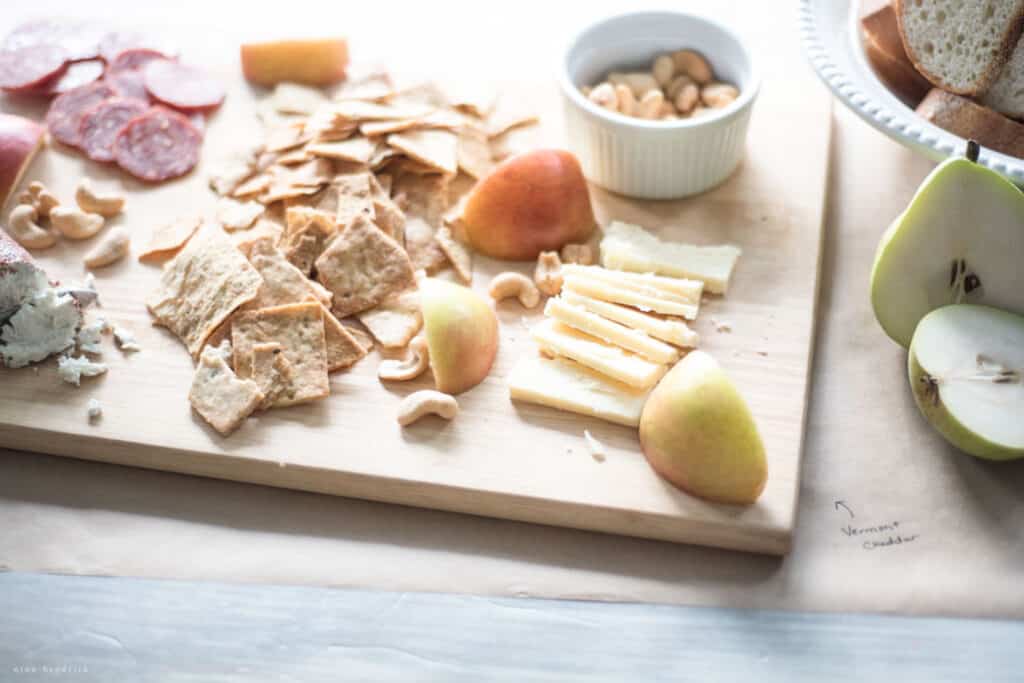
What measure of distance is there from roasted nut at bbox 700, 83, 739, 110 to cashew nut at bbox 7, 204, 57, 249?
3.16 ft

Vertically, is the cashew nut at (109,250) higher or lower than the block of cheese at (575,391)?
higher

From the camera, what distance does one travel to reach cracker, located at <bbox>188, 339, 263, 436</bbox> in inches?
49.3

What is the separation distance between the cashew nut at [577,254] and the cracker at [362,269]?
21 centimetres

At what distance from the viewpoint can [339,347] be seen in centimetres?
133

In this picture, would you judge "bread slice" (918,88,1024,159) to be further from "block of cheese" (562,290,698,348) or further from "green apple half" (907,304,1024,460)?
"block of cheese" (562,290,698,348)

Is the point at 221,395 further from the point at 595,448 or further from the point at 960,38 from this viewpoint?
the point at 960,38

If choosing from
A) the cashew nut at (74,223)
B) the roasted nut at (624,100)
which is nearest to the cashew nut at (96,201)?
the cashew nut at (74,223)

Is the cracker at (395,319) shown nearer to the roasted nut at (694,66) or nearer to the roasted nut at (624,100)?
the roasted nut at (624,100)

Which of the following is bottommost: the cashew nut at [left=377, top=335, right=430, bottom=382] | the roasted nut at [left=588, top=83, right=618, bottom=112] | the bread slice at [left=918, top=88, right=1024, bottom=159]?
the cashew nut at [left=377, top=335, right=430, bottom=382]

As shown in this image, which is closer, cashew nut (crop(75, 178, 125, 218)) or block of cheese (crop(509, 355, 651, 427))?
block of cheese (crop(509, 355, 651, 427))

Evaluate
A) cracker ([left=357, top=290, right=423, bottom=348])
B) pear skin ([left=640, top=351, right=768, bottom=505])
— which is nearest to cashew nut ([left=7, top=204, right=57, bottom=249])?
cracker ([left=357, top=290, right=423, bottom=348])

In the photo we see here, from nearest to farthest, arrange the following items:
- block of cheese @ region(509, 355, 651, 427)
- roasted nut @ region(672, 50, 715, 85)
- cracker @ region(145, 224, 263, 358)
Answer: block of cheese @ region(509, 355, 651, 427), cracker @ region(145, 224, 263, 358), roasted nut @ region(672, 50, 715, 85)

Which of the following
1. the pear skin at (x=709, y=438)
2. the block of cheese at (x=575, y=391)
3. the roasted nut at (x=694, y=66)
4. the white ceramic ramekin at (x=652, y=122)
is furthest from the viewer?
the roasted nut at (x=694, y=66)

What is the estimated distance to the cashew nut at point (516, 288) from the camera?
4.55 feet
